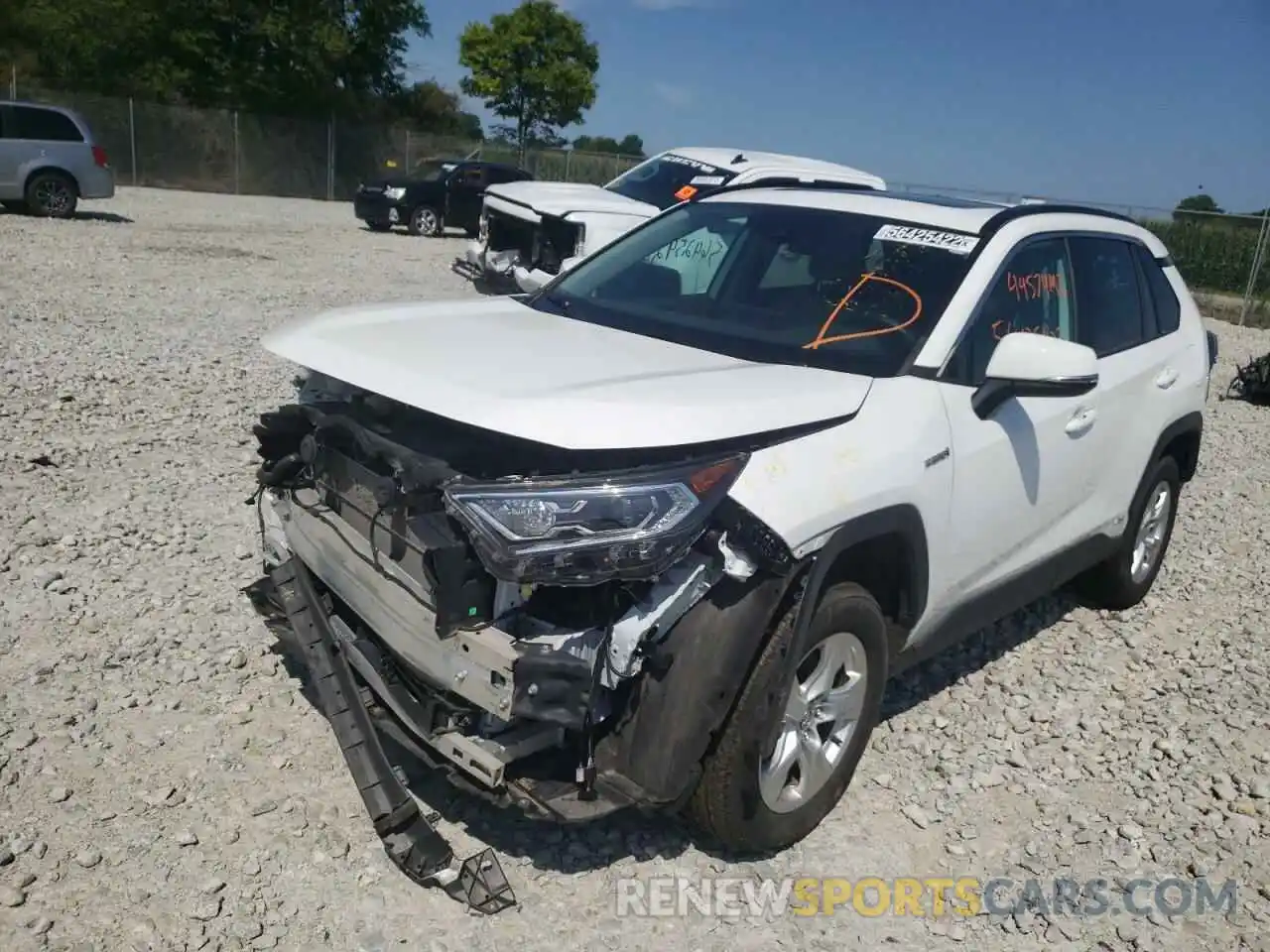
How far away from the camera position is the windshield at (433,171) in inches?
909

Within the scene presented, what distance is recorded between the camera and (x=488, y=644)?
8.74 ft

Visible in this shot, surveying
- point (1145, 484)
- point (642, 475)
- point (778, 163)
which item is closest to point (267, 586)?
point (642, 475)

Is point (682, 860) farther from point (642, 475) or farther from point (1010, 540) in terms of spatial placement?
point (1010, 540)

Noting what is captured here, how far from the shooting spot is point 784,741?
Result: 3168 mm

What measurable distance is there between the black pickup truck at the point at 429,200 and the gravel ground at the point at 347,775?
54.0 ft

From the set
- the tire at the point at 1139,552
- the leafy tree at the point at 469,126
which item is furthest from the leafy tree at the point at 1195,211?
the leafy tree at the point at 469,126

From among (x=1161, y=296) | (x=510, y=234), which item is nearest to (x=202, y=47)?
(x=510, y=234)

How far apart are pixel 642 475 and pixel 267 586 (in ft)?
5.36

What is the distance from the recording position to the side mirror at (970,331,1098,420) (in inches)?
133

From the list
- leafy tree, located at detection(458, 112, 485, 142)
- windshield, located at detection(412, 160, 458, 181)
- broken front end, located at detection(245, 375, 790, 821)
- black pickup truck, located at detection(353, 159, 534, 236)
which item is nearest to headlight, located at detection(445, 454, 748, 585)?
broken front end, located at detection(245, 375, 790, 821)

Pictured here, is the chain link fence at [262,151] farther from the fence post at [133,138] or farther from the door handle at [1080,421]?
the door handle at [1080,421]

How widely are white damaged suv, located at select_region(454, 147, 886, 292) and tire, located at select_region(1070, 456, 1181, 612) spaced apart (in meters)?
3.70

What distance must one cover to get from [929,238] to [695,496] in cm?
174

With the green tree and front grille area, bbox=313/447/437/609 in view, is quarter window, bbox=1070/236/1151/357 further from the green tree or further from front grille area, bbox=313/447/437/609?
the green tree
